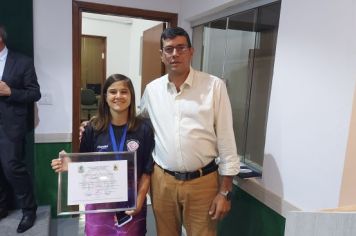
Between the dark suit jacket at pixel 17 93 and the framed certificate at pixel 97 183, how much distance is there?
3.17 feet

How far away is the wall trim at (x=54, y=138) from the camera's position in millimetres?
Answer: 2432

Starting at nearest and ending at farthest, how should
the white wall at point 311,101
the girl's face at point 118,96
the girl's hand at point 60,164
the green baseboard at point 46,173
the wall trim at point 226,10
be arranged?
the white wall at point 311,101
the girl's hand at point 60,164
the girl's face at point 118,96
the wall trim at point 226,10
the green baseboard at point 46,173

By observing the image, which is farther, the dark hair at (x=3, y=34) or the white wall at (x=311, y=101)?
the dark hair at (x=3, y=34)

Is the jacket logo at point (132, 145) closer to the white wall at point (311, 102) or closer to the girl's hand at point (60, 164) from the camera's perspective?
the girl's hand at point (60, 164)

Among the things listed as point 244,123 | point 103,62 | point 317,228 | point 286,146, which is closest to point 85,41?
point 103,62

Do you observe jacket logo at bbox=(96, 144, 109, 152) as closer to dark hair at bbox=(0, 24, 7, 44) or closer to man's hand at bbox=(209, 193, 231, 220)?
man's hand at bbox=(209, 193, 231, 220)

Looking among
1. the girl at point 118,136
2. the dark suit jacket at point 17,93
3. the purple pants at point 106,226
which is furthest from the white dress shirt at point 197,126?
the dark suit jacket at point 17,93

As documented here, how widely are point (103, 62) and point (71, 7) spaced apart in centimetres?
338

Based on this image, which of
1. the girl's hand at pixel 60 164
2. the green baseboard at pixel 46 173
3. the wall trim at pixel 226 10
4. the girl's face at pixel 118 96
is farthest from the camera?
the green baseboard at pixel 46 173

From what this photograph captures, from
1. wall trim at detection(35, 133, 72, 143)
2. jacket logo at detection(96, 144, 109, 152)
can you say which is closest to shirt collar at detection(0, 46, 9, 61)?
wall trim at detection(35, 133, 72, 143)

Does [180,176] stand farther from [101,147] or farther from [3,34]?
[3,34]

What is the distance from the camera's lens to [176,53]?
4.62 feet

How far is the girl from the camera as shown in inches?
57.1

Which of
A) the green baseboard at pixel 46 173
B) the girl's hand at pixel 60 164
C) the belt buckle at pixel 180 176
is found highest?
the girl's hand at pixel 60 164
